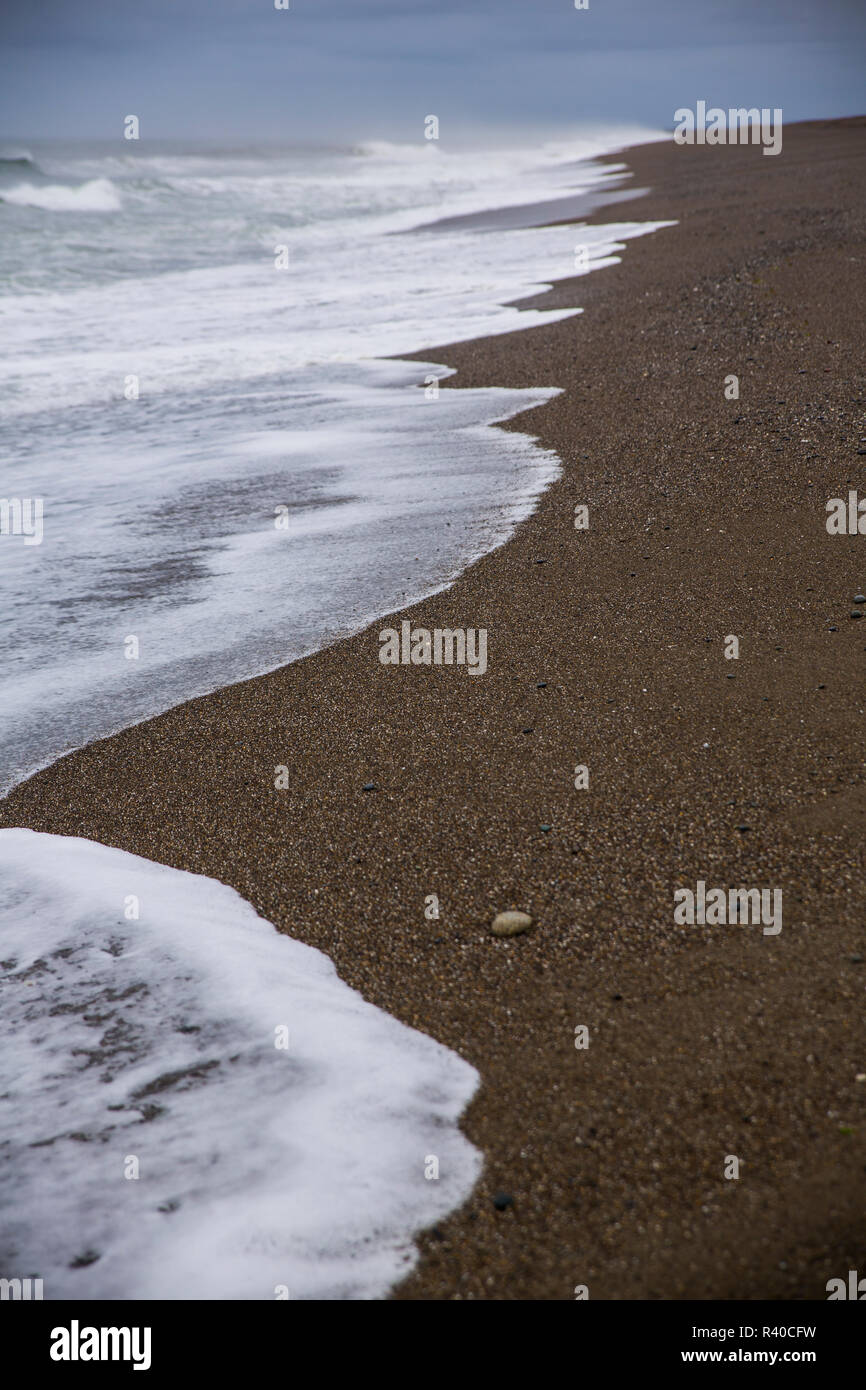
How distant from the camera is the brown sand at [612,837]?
A: 2594mm

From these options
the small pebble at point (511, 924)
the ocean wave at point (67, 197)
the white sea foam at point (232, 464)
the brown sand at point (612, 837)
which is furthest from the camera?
the ocean wave at point (67, 197)

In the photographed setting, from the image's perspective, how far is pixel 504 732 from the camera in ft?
15.7

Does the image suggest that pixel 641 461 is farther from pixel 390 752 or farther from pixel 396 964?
pixel 396 964

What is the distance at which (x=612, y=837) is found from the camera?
3.96m

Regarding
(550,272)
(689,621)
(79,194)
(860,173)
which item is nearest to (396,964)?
(689,621)

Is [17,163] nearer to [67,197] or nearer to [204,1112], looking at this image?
[67,197]

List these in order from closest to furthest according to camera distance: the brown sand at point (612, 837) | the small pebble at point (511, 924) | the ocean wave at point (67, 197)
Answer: the brown sand at point (612, 837) < the small pebble at point (511, 924) < the ocean wave at point (67, 197)

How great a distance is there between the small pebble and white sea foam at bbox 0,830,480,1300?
51cm

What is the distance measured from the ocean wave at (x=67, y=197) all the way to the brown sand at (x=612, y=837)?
4111cm

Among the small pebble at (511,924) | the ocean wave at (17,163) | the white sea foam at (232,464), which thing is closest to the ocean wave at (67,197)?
the ocean wave at (17,163)

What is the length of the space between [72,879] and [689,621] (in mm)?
3406

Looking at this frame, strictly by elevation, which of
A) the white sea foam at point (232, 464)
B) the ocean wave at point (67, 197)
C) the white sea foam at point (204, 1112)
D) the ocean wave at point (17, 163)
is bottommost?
the white sea foam at point (204, 1112)

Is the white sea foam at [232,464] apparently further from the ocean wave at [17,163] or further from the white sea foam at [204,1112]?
the ocean wave at [17,163]

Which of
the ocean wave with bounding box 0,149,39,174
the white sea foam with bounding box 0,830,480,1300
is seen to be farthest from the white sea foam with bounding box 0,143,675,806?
the ocean wave with bounding box 0,149,39,174
